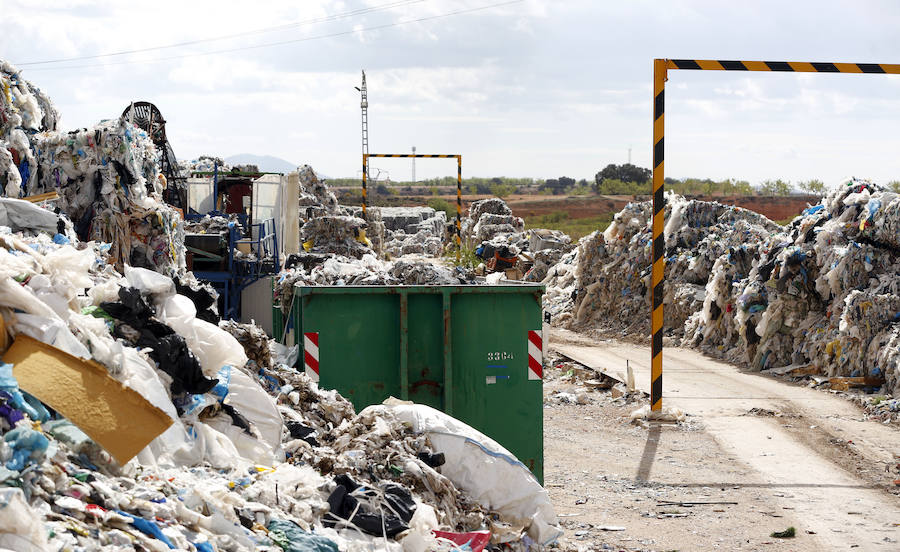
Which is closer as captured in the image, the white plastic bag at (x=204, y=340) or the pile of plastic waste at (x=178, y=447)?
the pile of plastic waste at (x=178, y=447)

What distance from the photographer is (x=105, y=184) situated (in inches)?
324

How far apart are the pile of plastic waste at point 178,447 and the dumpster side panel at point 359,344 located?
1036mm

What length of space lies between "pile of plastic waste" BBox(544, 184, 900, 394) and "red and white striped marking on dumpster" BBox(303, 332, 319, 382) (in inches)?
316

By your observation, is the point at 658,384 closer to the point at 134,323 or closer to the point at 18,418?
the point at 134,323

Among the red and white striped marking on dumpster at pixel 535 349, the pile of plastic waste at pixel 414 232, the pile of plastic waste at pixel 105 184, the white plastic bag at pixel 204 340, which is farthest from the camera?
the pile of plastic waste at pixel 414 232

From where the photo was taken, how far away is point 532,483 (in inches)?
227

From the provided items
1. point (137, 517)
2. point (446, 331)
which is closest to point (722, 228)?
point (446, 331)

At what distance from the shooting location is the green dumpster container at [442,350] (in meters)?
7.41

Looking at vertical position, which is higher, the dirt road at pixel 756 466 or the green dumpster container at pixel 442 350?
the green dumpster container at pixel 442 350

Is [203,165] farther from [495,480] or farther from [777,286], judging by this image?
[495,480]

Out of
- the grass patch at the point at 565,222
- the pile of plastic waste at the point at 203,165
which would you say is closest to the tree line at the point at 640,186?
the grass patch at the point at 565,222

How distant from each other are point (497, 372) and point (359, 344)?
1.16 meters

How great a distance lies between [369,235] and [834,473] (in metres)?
22.0

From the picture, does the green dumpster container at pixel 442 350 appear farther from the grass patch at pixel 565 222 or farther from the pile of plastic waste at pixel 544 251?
the grass patch at pixel 565 222
